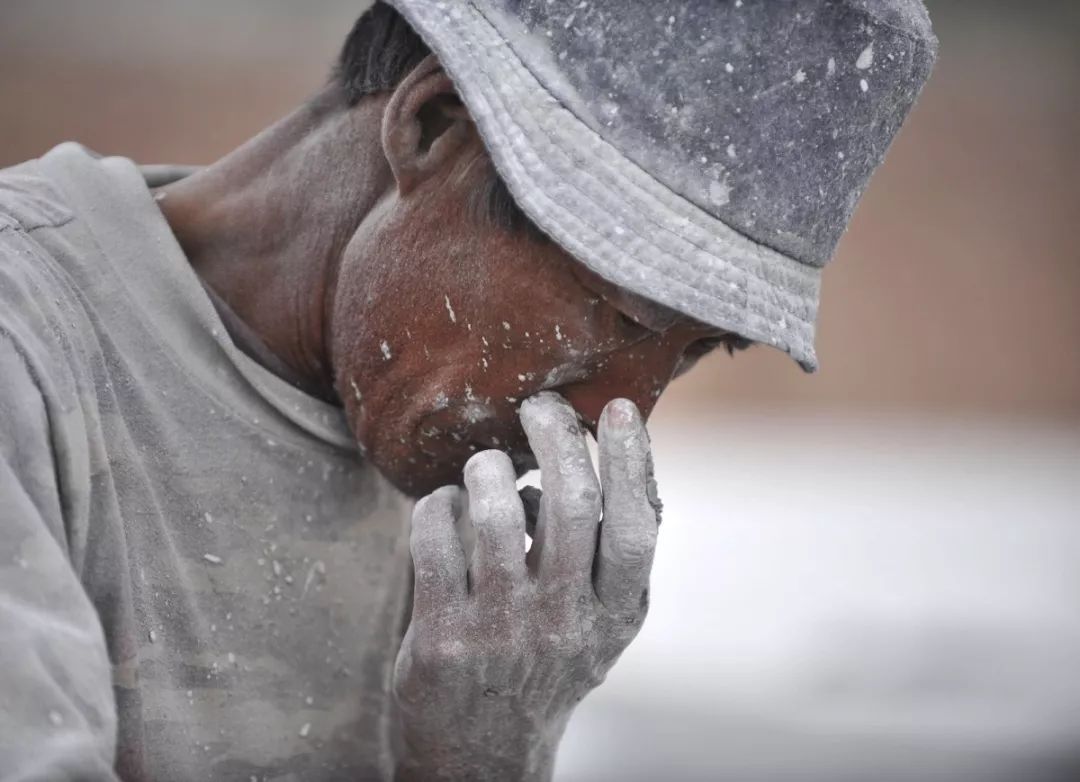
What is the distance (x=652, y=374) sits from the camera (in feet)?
5.51

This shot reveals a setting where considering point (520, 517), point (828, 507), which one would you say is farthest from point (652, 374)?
point (828, 507)

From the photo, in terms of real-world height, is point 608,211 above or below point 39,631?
above

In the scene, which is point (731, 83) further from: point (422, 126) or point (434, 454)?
point (434, 454)

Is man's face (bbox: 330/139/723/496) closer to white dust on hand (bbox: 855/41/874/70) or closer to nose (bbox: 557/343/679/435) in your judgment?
nose (bbox: 557/343/679/435)

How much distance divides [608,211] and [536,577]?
0.44 metres

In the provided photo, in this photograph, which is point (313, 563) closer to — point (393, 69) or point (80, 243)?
point (80, 243)

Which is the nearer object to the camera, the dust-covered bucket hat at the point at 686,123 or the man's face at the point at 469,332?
the dust-covered bucket hat at the point at 686,123

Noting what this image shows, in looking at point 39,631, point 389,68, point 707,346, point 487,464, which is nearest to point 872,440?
point 707,346

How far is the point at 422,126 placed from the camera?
1.71 metres

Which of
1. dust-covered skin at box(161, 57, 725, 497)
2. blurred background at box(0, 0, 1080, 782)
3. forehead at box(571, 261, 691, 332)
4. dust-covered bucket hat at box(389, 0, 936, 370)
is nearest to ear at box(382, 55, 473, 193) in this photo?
dust-covered skin at box(161, 57, 725, 497)

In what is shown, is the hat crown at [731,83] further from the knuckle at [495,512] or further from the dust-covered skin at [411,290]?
the knuckle at [495,512]

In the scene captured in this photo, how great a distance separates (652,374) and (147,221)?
2.27 ft

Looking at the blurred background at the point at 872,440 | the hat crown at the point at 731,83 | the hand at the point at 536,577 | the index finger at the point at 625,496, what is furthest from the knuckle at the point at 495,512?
the blurred background at the point at 872,440

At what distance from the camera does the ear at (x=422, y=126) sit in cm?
166
